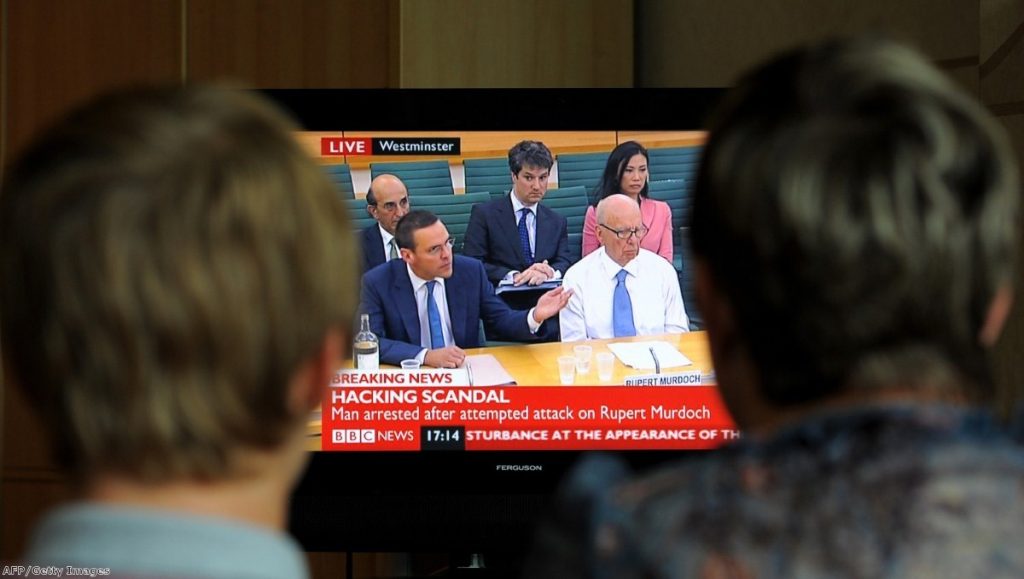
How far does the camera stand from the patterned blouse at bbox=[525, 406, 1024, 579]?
0.72 meters

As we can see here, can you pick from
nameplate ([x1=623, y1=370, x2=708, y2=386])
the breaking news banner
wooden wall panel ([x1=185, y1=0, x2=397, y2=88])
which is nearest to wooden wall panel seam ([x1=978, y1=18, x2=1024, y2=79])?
nameplate ([x1=623, y1=370, x2=708, y2=386])

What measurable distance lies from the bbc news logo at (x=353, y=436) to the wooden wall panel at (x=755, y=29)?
130cm

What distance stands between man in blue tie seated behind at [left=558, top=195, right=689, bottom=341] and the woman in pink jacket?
0.04 feet

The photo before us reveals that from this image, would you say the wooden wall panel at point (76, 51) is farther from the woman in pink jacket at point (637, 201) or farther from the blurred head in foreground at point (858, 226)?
the blurred head in foreground at point (858, 226)

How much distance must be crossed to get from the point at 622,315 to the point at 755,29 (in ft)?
4.32

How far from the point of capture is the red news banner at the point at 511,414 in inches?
93.7

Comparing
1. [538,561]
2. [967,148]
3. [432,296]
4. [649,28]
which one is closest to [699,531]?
[538,561]

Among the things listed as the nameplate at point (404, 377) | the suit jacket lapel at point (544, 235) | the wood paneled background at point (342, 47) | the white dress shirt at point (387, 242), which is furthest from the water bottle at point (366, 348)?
the wood paneled background at point (342, 47)

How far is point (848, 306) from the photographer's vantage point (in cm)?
75

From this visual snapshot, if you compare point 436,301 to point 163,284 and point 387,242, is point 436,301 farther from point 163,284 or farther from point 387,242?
point 163,284

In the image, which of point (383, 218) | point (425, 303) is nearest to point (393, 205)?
point (383, 218)

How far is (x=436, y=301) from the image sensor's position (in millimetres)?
2359

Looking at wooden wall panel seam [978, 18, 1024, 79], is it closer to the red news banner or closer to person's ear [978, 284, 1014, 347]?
the red news banner

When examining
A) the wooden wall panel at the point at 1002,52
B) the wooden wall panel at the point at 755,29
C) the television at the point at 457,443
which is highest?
the wooden wall panel at the point at 755,29
